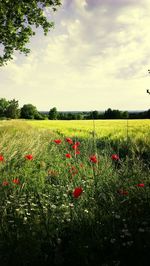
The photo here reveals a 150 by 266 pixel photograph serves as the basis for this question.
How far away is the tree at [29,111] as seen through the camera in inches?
3295

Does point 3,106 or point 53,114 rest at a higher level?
point 3,106

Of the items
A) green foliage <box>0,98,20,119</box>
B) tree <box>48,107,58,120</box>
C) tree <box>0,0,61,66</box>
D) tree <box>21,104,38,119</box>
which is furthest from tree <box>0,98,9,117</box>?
tree <box>0,0,61,66</box>

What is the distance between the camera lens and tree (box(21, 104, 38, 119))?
8369 centimetres

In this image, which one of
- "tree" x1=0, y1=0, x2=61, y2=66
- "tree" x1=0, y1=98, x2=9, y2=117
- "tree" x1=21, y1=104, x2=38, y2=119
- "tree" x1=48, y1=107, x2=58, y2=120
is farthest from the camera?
"tree" x1=0, y1=98, x2=9, y2=117

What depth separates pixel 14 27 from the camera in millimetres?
14805

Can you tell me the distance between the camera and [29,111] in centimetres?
8594

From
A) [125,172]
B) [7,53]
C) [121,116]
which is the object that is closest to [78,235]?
[125,172]

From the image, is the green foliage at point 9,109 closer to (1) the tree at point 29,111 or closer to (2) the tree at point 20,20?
(1) the tree at point 29,111

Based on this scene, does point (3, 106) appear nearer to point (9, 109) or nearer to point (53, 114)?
point (9, 109)

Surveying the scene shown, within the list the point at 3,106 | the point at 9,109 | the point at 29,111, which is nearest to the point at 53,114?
the point at 29,111

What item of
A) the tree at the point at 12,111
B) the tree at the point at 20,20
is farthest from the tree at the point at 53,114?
the tree at the point at 20,20

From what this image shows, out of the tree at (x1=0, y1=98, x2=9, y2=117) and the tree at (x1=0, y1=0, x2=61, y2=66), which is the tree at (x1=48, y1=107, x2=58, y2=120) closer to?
the tree at (x1=0, y1=98, x2=9, y2=117)

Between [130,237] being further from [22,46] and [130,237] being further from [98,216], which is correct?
[22,46]

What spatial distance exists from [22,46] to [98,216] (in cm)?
1338
